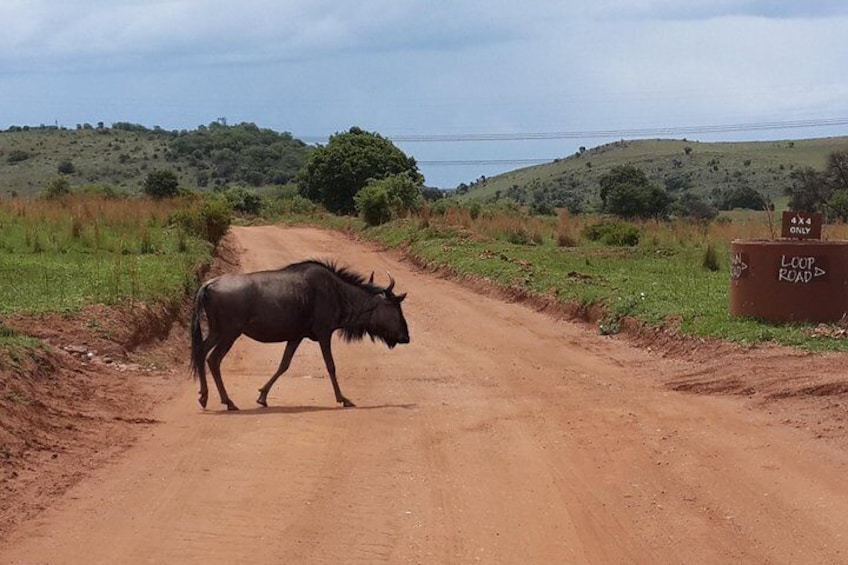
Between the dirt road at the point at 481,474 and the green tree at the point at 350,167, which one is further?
the green tree at the point at 350,167

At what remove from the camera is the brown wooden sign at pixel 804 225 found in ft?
51.8

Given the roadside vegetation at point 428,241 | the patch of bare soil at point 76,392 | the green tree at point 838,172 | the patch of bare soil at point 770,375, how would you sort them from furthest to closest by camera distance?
the green tree at point 838,172, the roadside vegetation at point 428,241, the patch of bare soil at point 770,375, the patch of bare soil at point 76,392

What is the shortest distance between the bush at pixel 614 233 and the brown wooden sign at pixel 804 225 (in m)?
18.3

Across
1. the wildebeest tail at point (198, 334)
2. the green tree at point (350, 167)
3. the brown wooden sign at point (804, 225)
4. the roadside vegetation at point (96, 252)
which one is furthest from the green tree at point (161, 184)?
the wildebeest tail at point (198, 334)

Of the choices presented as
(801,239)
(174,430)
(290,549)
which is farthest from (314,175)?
(290,549)

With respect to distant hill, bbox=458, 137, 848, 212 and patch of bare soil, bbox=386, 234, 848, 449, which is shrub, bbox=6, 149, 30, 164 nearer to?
distant hill, bbox=458, 137, 848, 212

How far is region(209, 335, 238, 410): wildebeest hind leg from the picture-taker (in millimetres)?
12414

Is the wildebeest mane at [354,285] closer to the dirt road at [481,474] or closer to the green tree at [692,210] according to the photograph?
the dirt road at [481,474]

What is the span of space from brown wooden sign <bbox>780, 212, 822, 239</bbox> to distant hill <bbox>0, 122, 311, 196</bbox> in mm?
78777

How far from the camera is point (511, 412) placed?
39.8 ft

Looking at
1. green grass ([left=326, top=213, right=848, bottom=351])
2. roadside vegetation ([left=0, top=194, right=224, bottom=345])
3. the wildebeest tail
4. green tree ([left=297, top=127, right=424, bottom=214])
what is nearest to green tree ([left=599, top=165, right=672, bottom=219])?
green tree ([left=297, top=127, right=424, bottom=214])

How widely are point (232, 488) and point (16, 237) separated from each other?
717 inches

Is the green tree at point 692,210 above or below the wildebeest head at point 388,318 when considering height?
below

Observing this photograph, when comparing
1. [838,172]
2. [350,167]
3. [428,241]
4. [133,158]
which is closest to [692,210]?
[838,172]
